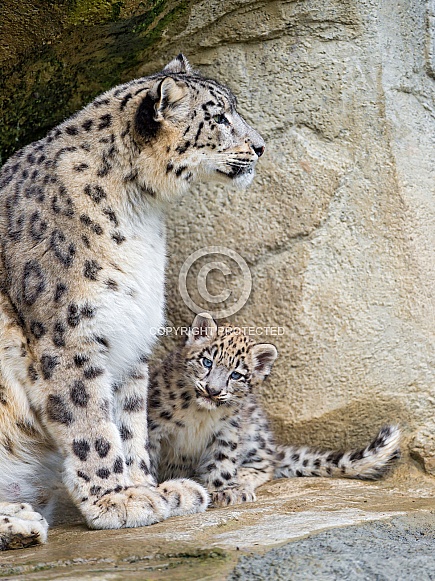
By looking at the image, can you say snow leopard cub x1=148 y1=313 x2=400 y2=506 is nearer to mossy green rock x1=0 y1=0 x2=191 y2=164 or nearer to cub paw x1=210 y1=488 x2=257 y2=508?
cub paw x1=210 y1=488 x2=257 y2=508

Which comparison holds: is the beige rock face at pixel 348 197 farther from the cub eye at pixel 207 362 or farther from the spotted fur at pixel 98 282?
the spotted fur at pixel 98 282

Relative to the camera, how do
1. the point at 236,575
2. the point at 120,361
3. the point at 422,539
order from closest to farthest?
the point at 236,575, the point at 422,539, the point at 120,361

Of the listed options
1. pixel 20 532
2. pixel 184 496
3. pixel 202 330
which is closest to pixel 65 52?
pixel 202 330

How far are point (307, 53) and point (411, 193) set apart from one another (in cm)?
94

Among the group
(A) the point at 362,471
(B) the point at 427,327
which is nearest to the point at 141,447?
(A) the point at 362,471

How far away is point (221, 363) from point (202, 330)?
24 centimetres

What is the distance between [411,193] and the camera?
494cm

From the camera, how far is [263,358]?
4.84 m

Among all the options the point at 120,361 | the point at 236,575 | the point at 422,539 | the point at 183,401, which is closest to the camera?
the point at 236,575

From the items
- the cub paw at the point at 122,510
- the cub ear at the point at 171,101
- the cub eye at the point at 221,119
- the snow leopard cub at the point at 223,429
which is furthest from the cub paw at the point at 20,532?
the cub eye at the point at 221,119

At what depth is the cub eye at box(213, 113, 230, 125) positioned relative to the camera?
4316mm

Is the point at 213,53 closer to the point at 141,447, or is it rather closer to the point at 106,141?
the point at 106,141

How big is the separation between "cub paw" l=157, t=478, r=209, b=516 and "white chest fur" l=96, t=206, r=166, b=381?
559mm

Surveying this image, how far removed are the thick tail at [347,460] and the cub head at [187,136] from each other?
1.54 meters
